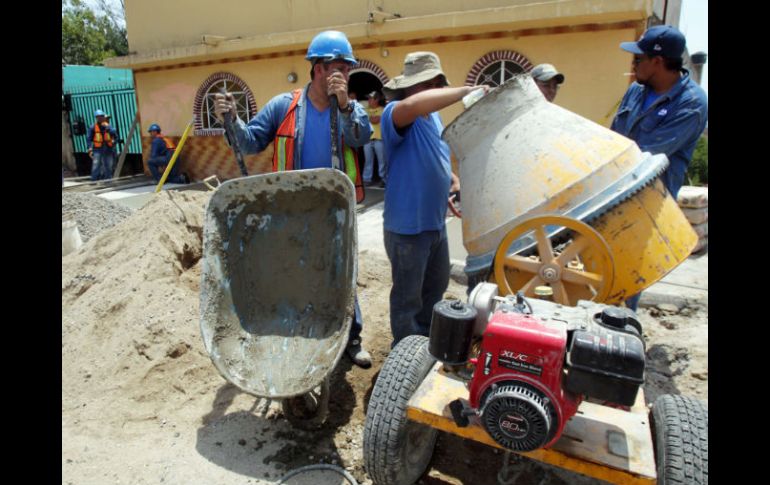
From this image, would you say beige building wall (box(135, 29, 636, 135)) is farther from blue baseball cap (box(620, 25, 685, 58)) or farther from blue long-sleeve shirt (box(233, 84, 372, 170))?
blue long-sleeve shirt (box(233, 84, 372, 170))

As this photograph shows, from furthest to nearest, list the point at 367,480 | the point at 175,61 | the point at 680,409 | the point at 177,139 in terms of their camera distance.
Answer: the point at 177,139 < the point at 175,61 < the point at 367,480 < the point at 680,409

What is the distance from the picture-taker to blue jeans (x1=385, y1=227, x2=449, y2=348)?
277 centimetres

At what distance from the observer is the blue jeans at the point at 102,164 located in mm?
12656

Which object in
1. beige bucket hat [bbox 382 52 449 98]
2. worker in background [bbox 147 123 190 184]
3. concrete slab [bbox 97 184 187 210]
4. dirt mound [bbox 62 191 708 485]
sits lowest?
dirt mound [bbox 62 191 708 485]

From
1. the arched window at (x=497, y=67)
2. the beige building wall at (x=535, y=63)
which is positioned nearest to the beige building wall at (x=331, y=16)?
the beige building wall at (x=535, y=63)

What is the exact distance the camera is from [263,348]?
2.67 metres

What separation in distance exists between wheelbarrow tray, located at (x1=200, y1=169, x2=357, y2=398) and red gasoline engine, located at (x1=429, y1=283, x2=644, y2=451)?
2.99ft

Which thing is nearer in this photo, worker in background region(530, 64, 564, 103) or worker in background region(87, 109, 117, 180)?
worker in background region(530, 64, 564, 103)

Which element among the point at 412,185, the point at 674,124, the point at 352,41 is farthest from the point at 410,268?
the point at 352,41

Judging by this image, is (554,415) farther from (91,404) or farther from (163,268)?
(163,268)

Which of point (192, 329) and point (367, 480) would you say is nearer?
point (367, 480)

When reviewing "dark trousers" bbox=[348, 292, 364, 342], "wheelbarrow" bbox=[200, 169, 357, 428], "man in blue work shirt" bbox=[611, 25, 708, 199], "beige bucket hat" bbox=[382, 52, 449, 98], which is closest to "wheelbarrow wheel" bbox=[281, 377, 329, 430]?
"wheelbarrow" bbox=[200, 169, 357, 428]

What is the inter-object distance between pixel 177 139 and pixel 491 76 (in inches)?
303
